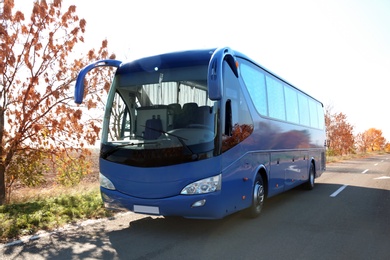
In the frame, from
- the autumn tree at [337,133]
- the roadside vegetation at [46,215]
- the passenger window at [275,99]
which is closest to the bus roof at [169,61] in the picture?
the passenger window at [275,99]

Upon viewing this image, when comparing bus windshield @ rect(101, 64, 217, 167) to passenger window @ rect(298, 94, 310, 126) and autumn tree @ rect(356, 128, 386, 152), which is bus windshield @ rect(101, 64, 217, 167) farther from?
Answer: autumn tree @ rect(356, 128, 386, 152)

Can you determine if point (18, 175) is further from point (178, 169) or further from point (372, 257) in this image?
point (372, 257)

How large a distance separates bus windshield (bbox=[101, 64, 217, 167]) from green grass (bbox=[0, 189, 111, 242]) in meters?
1.67

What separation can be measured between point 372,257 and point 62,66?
9566 millimetres

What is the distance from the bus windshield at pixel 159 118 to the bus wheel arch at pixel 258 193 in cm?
203

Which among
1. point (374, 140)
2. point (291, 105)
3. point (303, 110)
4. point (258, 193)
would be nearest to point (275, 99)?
point (291, 105)

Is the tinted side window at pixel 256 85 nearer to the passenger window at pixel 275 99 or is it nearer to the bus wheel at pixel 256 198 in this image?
the passenger window at pixel 275 99

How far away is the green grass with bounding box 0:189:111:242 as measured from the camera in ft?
17.9

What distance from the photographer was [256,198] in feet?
21.9

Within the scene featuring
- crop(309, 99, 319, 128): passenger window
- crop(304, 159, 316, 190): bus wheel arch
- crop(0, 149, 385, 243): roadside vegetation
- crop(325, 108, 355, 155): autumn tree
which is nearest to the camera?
crop(0, 149, 385, 243): roadside vegetation

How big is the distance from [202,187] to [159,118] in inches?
52.7

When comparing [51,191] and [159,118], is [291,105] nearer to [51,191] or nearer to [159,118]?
[159,118]

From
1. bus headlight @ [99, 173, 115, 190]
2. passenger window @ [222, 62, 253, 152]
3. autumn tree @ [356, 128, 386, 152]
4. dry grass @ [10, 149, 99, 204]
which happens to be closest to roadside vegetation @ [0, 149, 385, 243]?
bus headlight @ [99, 173, 115, 190]

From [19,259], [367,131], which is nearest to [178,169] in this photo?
[19,259]
